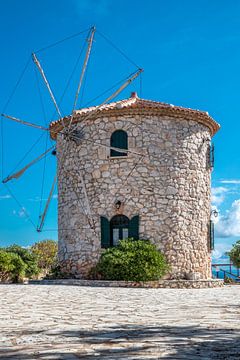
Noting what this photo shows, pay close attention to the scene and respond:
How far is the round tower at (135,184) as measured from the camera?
18562mm

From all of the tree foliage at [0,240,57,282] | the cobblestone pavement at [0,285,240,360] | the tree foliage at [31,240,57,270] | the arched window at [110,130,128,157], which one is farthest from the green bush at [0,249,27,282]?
the tree foliage at [31,240,57,270]

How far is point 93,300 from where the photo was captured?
10742mm

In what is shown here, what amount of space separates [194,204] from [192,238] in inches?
51.6

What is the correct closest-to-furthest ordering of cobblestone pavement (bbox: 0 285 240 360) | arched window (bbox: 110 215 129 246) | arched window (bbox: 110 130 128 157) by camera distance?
cobblestone pavement (bbox: 0 285 240 360), arched window (bbox: 110 215 129 246), arched window (bbox: 110 130 128 157)

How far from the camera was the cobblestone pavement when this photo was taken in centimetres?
477

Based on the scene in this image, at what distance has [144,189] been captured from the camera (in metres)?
18.6

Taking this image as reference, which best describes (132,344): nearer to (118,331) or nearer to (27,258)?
(118,331)

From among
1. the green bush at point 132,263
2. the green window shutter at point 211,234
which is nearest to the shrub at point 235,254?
the green window shutter at point 211,234

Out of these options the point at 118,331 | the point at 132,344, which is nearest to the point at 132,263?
the point at 118,331

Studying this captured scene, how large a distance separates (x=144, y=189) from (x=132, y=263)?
2935 mm

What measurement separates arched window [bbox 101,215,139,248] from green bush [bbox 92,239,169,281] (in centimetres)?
53

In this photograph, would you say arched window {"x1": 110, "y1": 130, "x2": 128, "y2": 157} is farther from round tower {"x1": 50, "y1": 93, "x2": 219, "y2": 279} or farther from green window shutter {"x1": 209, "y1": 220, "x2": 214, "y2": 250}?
green window shutter {"x1": 209, "y1": 220, "x2": 214, "y2": 250}

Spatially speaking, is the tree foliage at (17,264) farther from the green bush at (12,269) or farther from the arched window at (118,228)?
the arched window at (118,228)

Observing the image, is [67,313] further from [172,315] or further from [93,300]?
[93,300]
